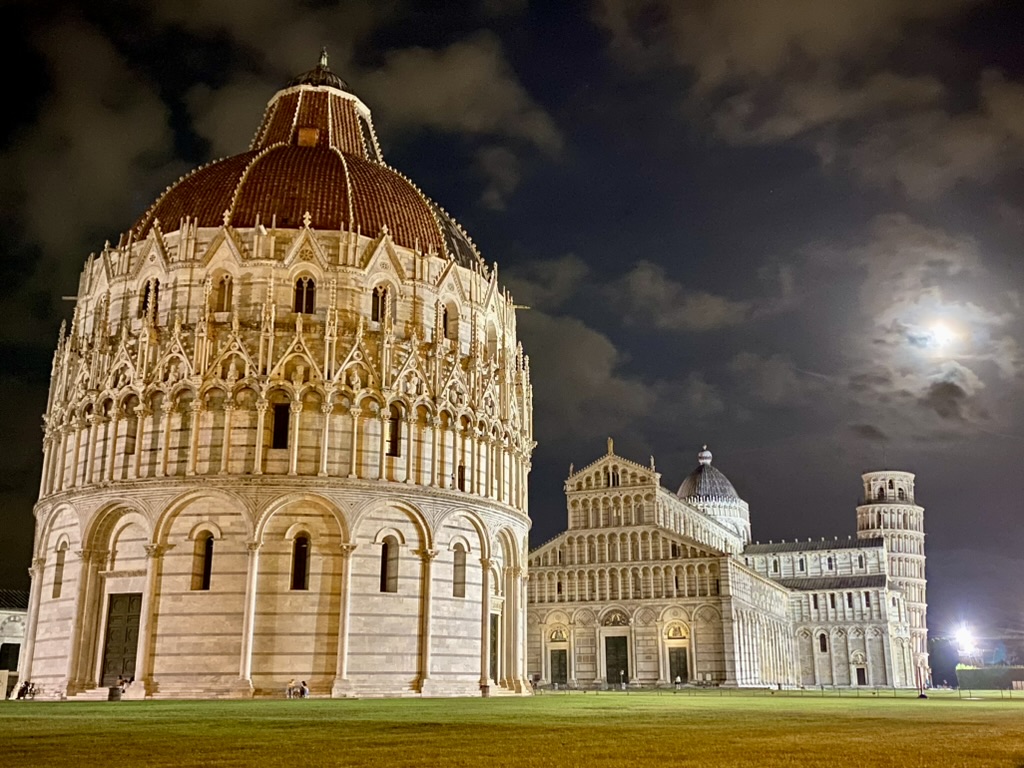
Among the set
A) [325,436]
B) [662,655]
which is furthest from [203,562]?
[662,655]

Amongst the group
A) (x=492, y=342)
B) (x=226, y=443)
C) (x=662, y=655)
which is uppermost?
(x=492, y=342)

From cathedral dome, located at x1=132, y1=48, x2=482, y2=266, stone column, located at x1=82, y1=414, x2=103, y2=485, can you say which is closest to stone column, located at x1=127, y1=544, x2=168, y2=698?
stone column, located at x1=82, y1=414, x2=103, y2=485

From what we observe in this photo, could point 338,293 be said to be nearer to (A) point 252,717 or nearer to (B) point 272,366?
(B) point 272,366

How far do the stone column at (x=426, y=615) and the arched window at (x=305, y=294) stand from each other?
10.9 m

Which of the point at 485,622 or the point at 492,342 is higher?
the point at 492,342

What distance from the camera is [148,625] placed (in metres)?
36.9

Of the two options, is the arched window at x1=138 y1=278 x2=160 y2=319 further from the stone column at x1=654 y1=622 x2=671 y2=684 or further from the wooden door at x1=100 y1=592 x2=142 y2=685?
the stone column at x1=654 y1=622 x2=671 y2=684

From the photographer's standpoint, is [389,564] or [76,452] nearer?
[389,564]

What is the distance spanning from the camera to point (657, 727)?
Result: 1928cm

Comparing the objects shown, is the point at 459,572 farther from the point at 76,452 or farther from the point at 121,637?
the point at 76,452

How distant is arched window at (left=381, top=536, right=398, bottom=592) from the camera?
39.2m

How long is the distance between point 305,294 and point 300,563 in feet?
35.8

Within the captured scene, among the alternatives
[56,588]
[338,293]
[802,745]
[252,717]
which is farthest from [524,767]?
[56,588]

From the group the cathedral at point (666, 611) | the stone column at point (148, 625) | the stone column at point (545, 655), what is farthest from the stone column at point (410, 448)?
the stone column at point (545, 655)
